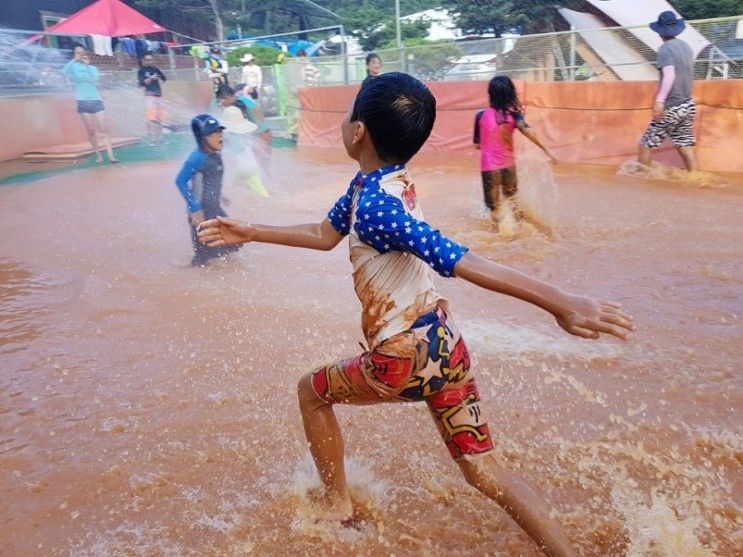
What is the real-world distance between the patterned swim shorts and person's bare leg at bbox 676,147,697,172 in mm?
53

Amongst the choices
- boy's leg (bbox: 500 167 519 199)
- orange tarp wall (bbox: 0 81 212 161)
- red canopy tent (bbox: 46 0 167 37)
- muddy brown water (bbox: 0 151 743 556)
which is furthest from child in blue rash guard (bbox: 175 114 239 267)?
red canopy tent (bbox: 46 0 167 37)

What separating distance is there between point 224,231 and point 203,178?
12.7 feet

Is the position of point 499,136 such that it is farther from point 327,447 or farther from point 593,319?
point 593,319

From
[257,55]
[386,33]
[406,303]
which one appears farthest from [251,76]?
[406,303]

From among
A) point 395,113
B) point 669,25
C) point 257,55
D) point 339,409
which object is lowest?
point 339,409

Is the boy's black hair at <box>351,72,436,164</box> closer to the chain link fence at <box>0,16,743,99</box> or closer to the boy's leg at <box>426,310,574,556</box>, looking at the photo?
the boy's leg at <box>426,310,574,556</box>

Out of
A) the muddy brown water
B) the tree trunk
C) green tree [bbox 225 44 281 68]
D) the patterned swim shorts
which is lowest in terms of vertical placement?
the muddy brown water

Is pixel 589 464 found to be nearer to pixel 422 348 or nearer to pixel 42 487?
pixel 422 348

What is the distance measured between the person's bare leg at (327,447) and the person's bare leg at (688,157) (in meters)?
8.05

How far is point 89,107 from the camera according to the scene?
43.4 ft

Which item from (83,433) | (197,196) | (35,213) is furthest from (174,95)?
(83,433)

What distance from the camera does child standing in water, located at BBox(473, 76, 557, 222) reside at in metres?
6.34

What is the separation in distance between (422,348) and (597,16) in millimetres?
17071

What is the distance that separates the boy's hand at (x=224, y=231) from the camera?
8.30 ft
